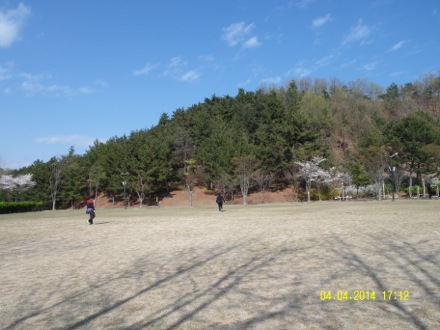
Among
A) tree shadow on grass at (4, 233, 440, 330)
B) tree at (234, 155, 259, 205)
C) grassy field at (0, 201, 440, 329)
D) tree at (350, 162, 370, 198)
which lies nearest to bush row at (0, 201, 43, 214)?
tree at (234, 155, 259, 205)

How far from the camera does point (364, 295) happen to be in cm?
524

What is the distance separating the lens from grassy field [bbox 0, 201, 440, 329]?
14.8 ft

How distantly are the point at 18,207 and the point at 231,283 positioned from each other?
49.2 m

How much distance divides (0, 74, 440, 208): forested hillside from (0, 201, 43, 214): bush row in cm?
702

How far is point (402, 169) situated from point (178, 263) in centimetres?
5162

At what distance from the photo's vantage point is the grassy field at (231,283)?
14.8ft

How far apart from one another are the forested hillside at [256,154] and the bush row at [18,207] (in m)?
7.02

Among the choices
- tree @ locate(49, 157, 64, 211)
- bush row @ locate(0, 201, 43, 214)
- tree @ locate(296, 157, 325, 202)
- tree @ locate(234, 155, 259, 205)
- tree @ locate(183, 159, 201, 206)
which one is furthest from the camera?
tree @ locate(49, 157, 64, 211)

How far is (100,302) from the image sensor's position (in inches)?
216

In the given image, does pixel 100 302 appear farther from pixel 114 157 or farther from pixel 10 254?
pixel 114 157

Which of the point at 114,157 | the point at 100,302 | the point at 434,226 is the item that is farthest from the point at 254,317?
the point at 114,157

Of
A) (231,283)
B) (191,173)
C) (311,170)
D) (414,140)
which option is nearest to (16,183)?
(191,173)

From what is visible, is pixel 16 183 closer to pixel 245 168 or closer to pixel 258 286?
pixel 245 168

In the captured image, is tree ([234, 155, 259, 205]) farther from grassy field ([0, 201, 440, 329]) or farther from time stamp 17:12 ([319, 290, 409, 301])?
time stamp 17:12 ([319, 290, 409, 301])
